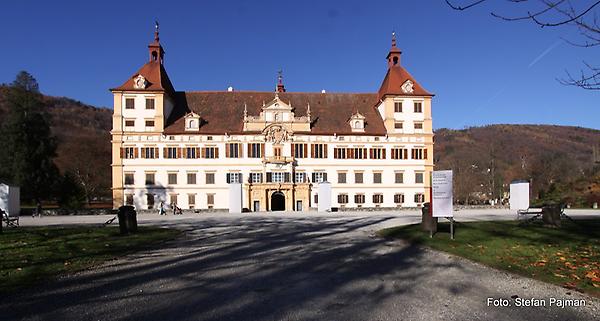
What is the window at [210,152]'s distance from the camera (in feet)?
169

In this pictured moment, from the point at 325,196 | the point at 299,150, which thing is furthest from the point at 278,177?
the point at 325,196

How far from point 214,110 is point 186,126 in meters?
4.89

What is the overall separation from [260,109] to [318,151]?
30.3 feet

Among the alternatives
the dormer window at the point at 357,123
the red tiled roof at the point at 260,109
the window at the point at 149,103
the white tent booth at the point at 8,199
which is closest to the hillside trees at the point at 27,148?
the white tent booth at the point at 8,199

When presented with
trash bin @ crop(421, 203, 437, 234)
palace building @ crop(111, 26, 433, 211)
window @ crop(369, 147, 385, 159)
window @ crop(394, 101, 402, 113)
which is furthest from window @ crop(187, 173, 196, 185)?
trash bin @ crop(421, 203, 437, 234)

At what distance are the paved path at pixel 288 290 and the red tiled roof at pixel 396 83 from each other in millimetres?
42777

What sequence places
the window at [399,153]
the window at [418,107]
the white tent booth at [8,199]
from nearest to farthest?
1. the white tent booth at [8,199]
2. the window at [399,153]
3. the window at [418,107]

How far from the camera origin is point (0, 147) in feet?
164

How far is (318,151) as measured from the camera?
52312 mm

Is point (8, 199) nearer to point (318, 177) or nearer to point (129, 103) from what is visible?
point (129, 103)

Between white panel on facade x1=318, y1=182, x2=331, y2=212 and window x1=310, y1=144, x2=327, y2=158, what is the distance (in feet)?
19.6

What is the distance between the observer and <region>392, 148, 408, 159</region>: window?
53.2 metres

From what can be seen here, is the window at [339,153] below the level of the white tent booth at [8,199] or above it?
above

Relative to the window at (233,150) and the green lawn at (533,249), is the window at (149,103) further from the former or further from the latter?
the green lawn at (533,249)
